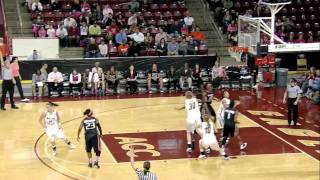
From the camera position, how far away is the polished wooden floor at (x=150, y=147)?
14172mm

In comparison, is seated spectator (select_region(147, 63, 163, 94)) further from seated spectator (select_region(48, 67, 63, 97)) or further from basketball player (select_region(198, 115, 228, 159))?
basketball player (select_region(198, 115, 228, 159))

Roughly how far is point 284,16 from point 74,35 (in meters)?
10.6

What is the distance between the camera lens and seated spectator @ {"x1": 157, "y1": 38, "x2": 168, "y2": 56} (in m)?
26.5

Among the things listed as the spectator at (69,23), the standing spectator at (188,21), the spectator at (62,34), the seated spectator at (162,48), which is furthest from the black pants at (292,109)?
the spectator at (69,23)

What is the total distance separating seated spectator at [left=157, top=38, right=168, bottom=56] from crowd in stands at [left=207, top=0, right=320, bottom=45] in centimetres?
348

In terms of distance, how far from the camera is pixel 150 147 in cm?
1644

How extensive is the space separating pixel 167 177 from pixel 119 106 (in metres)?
8.29

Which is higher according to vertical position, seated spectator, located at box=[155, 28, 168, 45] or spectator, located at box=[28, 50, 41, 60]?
seated spectator, located at box=[155, 28, 168, 45]

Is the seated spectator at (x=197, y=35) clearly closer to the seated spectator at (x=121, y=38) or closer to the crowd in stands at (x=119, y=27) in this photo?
the crowd in stands at (x=119, y=27)

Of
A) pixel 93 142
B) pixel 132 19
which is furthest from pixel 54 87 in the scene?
pixel 93 142

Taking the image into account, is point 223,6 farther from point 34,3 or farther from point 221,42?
point 34,3

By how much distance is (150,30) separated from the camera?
2820cm

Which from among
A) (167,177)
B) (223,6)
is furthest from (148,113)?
(223,6)

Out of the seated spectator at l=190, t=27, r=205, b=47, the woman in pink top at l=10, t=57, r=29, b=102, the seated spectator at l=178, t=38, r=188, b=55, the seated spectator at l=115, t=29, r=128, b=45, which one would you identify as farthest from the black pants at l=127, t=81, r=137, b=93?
the seated spectator at l=190, t=27, r=205, b=47
